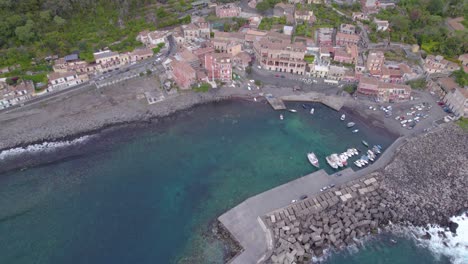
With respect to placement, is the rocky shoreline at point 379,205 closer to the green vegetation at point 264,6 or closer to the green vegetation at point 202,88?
the green vegetation at point 202,88

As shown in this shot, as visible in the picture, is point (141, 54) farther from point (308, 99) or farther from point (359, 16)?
point (359, 16)

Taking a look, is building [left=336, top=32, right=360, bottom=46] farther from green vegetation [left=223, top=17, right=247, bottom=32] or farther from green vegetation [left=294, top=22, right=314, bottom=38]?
green vegetation [left=223, top=17, right=247, bottom=32]

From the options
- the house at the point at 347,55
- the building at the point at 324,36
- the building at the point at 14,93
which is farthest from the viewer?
the building at the point at 324,36

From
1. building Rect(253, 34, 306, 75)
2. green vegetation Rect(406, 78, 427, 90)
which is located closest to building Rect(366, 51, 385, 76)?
green vegetation Rect(406, 78, 427, 90)

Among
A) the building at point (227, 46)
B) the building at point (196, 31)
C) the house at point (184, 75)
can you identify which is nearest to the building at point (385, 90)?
the building at point (227, 46)

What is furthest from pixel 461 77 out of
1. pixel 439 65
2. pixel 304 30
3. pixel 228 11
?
pixel 228 11

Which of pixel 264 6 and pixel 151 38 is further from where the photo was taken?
pixel 264 6

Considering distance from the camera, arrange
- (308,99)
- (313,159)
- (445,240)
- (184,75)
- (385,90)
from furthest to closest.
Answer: (184,75), (308,99), (385,90), (313,159), (445,240)

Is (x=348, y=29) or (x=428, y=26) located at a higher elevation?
(x=428, y=26)
